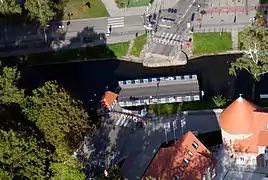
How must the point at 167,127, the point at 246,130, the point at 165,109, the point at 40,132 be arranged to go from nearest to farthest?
1. the point at 246,130
2. the point at 40,132
3. the point at 167,127
4. the point at 165,109

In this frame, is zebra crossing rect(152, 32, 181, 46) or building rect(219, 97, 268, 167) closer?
building rect(219, 97, 268, 167)

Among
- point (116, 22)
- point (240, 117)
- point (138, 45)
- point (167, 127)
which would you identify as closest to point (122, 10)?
point (116, 22)

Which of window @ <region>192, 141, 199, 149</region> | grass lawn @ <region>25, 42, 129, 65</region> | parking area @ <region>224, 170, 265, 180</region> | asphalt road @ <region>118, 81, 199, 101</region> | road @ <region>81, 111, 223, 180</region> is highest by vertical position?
grass lawn @ <region>25, 42, 129, 65</region>

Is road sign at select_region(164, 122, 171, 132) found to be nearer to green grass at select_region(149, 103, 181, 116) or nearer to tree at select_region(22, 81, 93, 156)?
green grass at select_region(149, 103, 181, 116)

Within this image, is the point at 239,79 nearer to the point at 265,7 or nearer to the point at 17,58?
the point at 265,7

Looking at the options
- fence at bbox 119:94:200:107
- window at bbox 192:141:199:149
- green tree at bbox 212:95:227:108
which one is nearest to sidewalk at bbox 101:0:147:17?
fence at bbox 119:94:200:107

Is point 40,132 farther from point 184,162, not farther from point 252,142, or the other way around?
point 252,142
